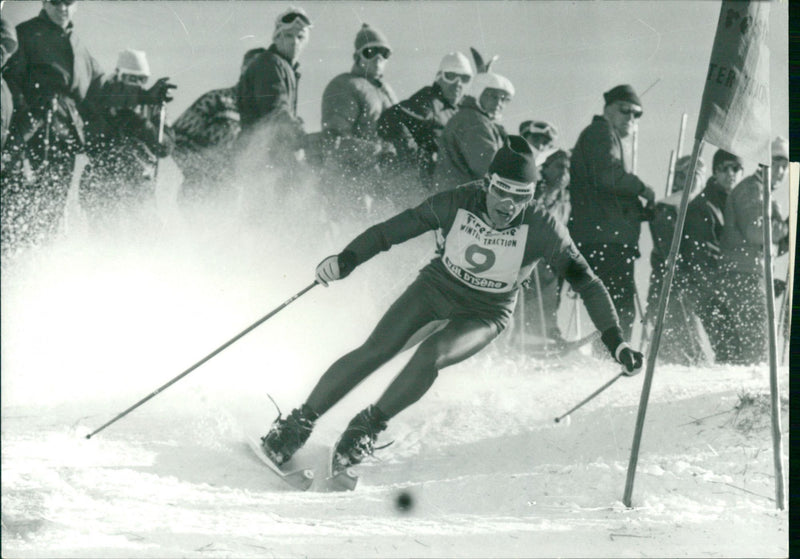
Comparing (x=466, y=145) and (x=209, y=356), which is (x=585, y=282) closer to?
(x=466, y=145)

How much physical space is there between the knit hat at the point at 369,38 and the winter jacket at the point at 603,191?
120 centimetres

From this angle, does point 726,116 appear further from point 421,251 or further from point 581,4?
point 421,251

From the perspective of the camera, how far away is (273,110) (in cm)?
562

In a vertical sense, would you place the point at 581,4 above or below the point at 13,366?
above

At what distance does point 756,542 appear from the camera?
4715 millimetres

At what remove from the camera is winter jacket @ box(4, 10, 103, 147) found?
563 centimetres

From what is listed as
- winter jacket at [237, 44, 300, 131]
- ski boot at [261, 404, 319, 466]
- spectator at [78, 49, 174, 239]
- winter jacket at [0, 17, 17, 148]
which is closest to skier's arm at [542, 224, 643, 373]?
ski boot at [261, 404, 319, 466]

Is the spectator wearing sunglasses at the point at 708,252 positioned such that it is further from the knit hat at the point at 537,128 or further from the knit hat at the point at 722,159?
the knit hat at the point at 537,128

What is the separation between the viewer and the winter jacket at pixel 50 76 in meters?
5.63

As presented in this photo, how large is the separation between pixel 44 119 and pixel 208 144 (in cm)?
92

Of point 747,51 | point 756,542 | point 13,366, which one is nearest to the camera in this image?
point 756,542

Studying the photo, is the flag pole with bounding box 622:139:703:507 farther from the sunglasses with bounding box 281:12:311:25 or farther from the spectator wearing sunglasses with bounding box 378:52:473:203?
the sunglasses with bounding box 281:12:311:25

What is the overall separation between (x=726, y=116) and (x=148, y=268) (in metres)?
3.18

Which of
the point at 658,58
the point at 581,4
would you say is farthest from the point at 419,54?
the point at 658,58
